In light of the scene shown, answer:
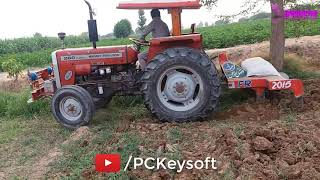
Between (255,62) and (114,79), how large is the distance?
2387 millimetres

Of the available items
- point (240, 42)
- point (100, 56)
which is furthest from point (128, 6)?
point (240, 42)

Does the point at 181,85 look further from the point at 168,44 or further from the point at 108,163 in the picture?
the point at 108,163

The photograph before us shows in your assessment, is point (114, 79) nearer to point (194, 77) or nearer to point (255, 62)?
point (194, 77)

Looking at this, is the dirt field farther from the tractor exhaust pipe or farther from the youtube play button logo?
the tractor exhaust pipe

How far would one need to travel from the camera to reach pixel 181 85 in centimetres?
683

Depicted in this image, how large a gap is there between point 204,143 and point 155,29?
2.24 m

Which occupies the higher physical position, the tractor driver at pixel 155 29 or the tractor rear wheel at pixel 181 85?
the tractor driver at pixel 155 29

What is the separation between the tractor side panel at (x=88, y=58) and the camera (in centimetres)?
725

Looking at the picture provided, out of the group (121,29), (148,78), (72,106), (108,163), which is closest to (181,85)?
(148,78)

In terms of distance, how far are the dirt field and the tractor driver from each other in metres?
0.99

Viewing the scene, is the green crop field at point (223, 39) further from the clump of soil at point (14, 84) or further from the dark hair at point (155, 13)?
the clump of soil at point (14, 84)

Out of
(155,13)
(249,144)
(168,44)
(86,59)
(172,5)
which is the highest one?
(172,5)

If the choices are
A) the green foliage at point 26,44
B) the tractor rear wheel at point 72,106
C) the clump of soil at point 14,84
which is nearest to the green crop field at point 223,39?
the green foliage at point 26,44

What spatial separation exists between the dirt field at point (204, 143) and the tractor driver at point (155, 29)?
3.24ft
